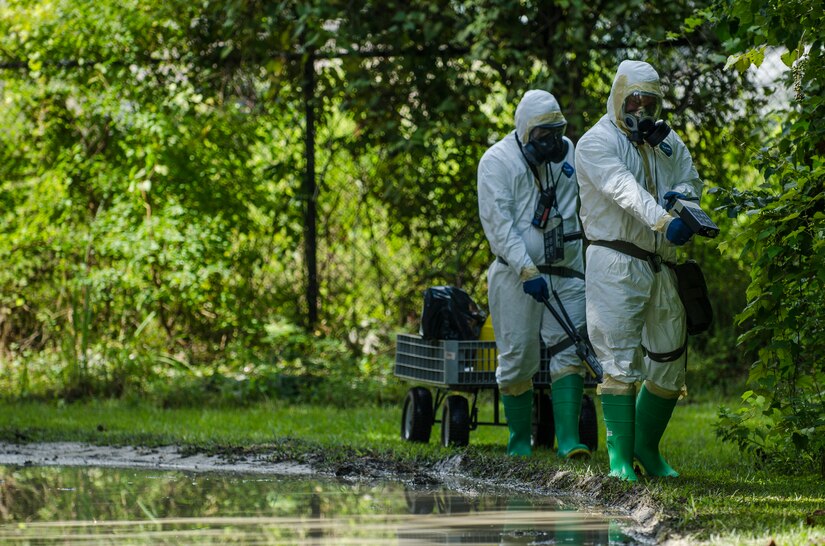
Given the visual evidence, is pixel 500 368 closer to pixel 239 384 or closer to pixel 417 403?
pixel 417 403

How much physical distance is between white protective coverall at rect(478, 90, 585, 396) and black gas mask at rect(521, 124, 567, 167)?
0.04 metres

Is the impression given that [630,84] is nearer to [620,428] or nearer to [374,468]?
[620,428]

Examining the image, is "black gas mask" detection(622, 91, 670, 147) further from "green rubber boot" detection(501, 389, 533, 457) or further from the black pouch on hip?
"green rubber boot" detection(501, 389, 533, 457)


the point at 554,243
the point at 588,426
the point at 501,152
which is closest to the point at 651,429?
the point at 588,426

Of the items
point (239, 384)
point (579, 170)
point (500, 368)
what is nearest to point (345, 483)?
point (500, 368)

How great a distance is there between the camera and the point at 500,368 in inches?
295

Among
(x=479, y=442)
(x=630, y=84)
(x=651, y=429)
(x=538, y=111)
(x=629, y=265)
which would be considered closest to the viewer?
(x=629, y=265)

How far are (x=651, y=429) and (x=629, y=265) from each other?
0.95 meters

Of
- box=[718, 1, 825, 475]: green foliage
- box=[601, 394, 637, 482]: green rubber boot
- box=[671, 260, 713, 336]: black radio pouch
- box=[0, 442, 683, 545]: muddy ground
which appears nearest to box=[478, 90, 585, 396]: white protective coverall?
box=[0, 442, 683, 545]: muddy ground

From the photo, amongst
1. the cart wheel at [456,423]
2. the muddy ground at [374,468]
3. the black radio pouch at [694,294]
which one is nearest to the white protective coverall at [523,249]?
the cart wheel at [456,423]

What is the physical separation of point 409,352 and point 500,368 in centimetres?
101

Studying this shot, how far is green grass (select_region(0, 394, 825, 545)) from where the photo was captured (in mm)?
5070

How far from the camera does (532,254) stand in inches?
296

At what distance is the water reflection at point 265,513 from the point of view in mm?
4984
